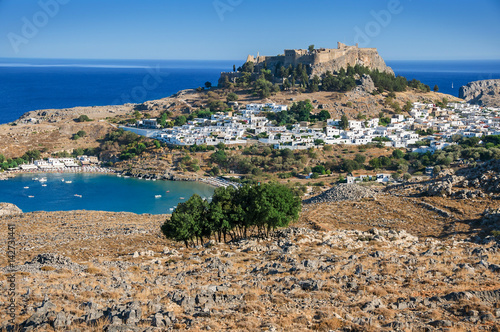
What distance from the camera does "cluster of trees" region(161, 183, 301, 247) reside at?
1672cm

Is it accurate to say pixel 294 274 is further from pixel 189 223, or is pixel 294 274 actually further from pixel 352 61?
pixel 352 61

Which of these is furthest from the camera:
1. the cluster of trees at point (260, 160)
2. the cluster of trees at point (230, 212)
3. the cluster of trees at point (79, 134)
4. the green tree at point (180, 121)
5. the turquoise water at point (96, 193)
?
the green tree at point (180, 121)

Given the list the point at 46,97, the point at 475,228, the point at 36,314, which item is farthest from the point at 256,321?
the point at 46,97

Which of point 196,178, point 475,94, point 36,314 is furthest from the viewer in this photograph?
point 475,94

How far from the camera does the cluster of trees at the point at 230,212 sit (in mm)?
16719

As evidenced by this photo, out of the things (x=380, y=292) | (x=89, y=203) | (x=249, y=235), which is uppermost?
(x=380, y=292)

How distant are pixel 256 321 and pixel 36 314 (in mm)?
4038

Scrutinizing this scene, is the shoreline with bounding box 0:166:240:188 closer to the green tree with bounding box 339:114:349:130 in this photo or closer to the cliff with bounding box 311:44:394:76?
the green tree with bounding box 339:114:349:130

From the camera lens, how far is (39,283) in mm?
11586

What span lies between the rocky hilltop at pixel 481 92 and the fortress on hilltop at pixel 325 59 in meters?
19.8

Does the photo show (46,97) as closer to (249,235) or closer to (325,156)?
(325,156)

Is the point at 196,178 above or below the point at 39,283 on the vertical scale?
below

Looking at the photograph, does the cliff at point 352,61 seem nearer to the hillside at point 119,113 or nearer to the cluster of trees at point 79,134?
the hillside at point 119,113

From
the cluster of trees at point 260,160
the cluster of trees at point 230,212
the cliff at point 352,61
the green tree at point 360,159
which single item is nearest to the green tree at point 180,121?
the cluster of trees at point 260,160
